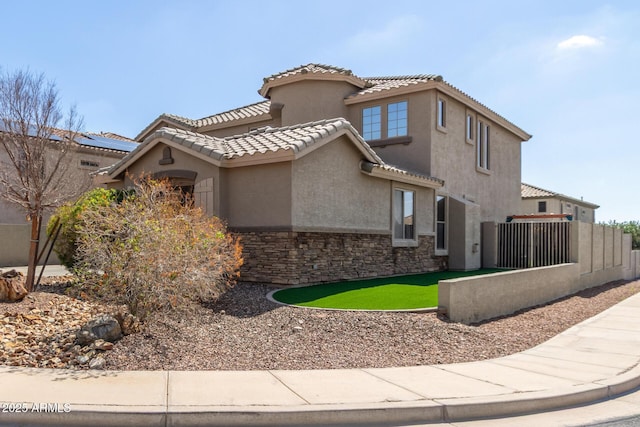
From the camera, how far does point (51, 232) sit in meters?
13.0

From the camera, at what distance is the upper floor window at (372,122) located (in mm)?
19188

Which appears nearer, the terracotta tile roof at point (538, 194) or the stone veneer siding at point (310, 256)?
the stone veneer siding at point (310, 256)

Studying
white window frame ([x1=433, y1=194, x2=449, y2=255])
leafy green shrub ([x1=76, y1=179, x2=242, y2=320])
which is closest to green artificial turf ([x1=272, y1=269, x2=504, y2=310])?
leafy green shrub ([x1=76, y1=179, x2=242, y2=320])

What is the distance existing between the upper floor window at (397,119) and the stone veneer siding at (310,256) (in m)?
4.81

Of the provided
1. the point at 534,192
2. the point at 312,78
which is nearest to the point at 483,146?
the point at 312,78

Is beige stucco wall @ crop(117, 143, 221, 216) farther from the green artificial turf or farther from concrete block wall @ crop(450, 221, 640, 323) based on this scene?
concrete block wall @ crop(450, 221, 640, 323)

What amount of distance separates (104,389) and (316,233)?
8.09 meters

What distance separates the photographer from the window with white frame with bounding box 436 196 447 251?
1950 centimetres

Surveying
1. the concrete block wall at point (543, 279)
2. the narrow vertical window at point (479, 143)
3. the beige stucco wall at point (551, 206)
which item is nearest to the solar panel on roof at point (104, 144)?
the narrow vertical window at point (479, 143)

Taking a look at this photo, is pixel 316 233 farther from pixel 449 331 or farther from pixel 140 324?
pixel 140 324

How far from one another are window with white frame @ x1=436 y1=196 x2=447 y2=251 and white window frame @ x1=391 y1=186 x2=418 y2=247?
219 cm

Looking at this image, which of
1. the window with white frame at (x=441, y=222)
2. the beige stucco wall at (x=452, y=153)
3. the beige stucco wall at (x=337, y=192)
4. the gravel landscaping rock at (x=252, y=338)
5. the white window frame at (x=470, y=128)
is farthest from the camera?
the white window frame at (x=470, y=128)

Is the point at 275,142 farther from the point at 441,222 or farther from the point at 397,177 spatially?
the point at 441,222

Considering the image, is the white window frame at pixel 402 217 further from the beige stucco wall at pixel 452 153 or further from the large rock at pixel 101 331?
the large rock at pixel 101 331
